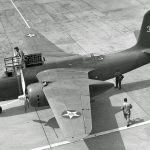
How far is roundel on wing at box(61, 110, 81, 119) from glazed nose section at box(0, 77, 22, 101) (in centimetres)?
610

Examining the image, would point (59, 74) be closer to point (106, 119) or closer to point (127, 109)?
point (106, 119)

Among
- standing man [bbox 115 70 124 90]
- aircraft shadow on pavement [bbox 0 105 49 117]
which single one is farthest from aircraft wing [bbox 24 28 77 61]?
standing man [bbox 115 70 124 90]

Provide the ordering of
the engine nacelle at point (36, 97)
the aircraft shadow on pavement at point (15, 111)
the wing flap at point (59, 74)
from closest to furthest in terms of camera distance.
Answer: the engine nacelle at point (36, 97) → the wing flap at point (59, 74) → the aircraft shadow on pavement at point (15, 111)

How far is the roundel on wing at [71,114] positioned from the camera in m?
18.4

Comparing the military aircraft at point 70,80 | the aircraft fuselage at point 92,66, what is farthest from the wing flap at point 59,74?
the aircraft fuselage at point 92,66

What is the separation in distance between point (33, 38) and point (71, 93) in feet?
38.1

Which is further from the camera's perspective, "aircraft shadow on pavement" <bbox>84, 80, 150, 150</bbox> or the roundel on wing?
"aircraft shadow on pavement" <bbox>84, 80, 150, 150</bbox>

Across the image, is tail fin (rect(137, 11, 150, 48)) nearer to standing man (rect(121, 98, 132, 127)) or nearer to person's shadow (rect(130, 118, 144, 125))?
person's shadow (rect(130, 118, 144, 125))

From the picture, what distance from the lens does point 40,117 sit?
918 inches

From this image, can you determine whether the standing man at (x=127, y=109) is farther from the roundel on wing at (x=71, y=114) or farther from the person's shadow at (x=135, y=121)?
the roundel on wing at (x=71, y=114)

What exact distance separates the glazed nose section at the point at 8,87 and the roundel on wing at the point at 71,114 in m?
6.10

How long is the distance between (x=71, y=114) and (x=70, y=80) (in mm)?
4571

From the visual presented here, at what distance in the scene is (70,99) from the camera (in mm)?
20297

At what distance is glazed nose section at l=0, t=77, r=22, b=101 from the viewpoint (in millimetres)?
23547
